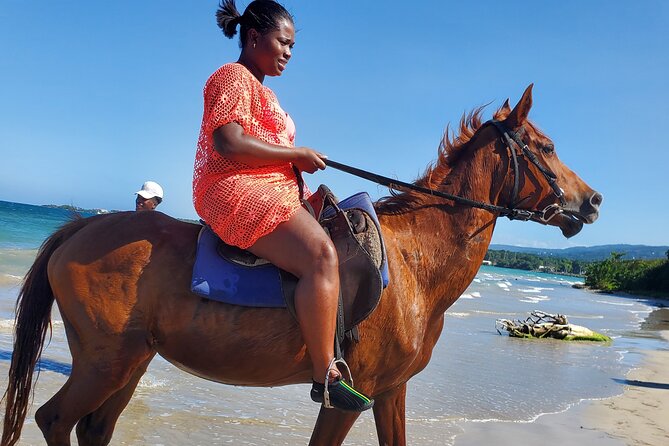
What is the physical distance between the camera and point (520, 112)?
3.67 m

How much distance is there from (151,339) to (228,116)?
1.21 metres

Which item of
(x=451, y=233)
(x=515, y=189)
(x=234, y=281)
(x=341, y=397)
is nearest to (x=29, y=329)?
(x=234, y=281)

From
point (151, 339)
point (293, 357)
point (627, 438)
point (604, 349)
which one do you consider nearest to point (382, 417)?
point (293, 357)

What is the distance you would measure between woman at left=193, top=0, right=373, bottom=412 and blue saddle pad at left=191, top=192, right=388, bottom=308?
0.10 m

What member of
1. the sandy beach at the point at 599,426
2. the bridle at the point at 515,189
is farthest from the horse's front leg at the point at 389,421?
the sandy beach at the point at 599,426

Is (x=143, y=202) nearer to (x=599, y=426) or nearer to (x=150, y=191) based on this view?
(x=150, y=191)

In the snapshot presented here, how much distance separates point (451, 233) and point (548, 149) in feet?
2.80

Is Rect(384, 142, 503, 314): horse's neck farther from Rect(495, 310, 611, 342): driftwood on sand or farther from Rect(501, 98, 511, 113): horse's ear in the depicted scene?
Rect(495, 310, 611, 342): driftwood on sand

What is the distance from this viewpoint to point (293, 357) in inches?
121

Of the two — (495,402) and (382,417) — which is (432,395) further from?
(382,417)

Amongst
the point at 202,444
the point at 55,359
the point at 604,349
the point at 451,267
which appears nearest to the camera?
the point at 451,267

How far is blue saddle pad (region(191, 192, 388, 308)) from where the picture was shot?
2.96 meters

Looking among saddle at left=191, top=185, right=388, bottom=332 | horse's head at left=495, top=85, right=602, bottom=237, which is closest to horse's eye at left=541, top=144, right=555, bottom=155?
horse's head at left=495, top=85, right=602, bottom=237

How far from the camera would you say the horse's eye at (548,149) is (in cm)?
372
